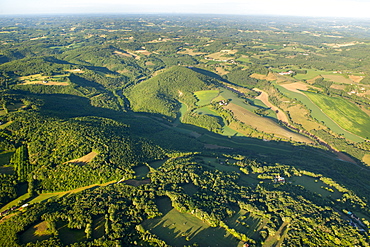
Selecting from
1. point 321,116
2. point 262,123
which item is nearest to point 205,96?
point 262,123

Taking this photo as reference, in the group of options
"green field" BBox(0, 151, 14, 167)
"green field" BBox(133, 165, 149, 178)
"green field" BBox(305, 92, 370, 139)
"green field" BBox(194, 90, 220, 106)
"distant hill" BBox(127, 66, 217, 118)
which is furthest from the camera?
"green field" BBox(194, 90, 220, 106)

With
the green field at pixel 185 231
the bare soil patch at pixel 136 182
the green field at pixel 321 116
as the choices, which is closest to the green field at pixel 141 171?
the bare soil patch at pixel 136 182

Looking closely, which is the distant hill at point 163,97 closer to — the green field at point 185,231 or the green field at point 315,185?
the green field at point 315,185

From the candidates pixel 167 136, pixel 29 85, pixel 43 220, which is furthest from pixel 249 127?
pixel 29 85

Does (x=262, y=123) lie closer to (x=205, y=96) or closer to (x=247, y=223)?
(x=205, y=96)

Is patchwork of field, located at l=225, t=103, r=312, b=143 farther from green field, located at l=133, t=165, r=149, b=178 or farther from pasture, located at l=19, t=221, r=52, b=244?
pasture, located at l=19, t=221, r=52, b=244

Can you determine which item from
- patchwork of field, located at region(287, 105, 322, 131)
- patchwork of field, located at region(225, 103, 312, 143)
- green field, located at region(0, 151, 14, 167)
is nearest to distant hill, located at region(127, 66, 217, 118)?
patchwork of field, located at region(225, 103, 312, 143)

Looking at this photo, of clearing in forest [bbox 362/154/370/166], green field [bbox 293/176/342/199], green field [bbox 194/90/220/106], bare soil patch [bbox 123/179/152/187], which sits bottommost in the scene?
clearing in forest [bbox 362/154/370/166]
